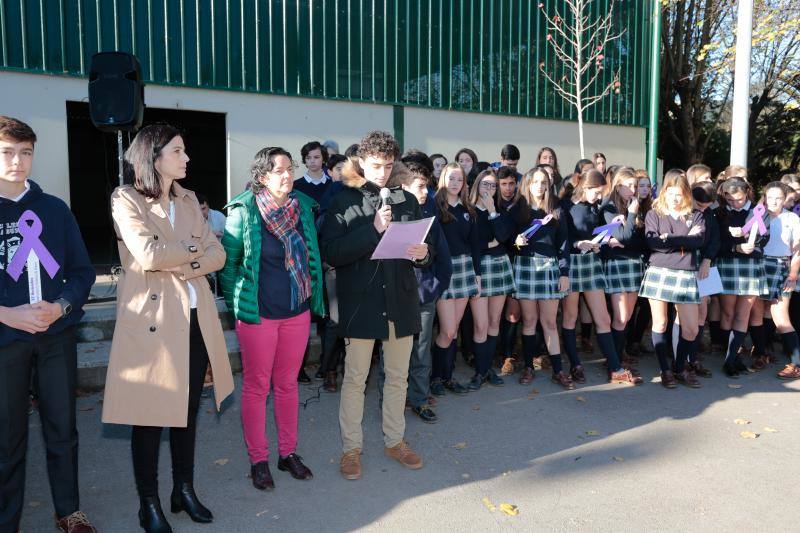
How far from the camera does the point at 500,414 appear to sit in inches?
218

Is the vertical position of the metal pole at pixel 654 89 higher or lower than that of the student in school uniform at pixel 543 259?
higher

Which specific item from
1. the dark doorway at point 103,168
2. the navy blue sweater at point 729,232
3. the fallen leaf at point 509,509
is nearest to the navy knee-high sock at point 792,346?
the navy blue sweater at point 729,232

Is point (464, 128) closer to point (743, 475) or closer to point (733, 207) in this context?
point (733, 207)

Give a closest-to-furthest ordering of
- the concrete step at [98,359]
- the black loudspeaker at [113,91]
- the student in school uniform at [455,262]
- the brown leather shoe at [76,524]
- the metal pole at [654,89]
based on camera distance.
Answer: the brown leather shoe at [76,524] → the student in school uniform at [455,262] → the concrete step at [98,359] → the black loudspeaker at [113,91] → the metal pole at [654,89]

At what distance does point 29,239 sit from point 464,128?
1009 centimetres

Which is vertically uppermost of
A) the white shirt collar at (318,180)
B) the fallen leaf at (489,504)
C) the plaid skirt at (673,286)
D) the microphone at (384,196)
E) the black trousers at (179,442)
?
the white shirt collar at (318,180)

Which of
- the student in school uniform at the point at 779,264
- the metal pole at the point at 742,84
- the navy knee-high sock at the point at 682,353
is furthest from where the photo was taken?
the metal pole at the point at 742,84

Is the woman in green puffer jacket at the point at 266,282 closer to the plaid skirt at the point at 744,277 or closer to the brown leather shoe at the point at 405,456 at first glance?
the brown leather shoe at the point at 405,456

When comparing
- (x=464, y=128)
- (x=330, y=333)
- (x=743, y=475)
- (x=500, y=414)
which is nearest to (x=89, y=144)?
(x=464, y=128)

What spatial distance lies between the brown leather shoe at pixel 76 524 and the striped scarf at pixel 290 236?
160 cm

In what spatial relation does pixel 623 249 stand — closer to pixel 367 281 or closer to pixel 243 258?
pixel 367 281

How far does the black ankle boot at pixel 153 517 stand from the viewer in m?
3.49

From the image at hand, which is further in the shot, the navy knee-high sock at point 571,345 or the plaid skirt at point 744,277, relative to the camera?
the plaid skirt at point 744,277

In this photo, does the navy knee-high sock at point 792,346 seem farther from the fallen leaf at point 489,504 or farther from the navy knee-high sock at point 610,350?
the fallen leaf at point 489,504
